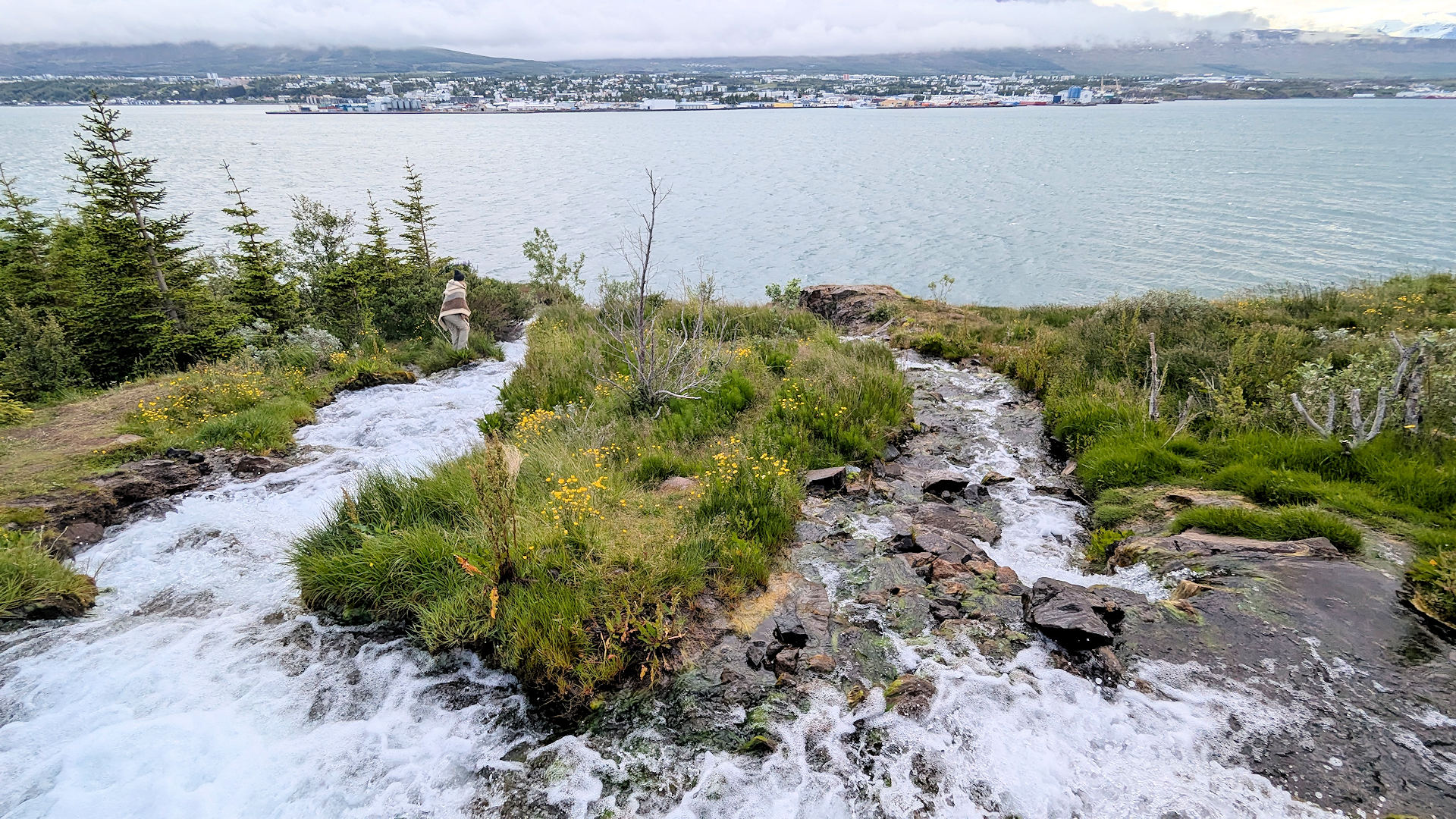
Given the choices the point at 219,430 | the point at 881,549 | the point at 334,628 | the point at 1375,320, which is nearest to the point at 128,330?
the point at 219,430

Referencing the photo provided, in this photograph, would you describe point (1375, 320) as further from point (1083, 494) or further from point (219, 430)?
point (219, 430)

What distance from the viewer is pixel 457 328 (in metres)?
15.3

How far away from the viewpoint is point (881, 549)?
6.25 metres

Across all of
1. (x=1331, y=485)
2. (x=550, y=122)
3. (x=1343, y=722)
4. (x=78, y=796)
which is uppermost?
(x=550, y=122)

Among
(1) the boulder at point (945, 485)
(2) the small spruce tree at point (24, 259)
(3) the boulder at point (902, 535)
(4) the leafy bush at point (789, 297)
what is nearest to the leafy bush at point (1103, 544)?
(1) the boulder at point (945, 485)

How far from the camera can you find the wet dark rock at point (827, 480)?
7.58 metres

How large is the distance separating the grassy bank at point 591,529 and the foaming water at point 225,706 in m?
0.40

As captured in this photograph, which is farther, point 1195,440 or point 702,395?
point 702,395

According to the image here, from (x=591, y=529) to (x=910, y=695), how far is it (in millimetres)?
3087

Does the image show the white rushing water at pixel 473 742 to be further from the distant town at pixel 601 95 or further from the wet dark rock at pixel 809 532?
the distant town at pixel 601 95

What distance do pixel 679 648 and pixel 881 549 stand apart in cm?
246

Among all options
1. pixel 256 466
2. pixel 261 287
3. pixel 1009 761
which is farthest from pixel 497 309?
pixel 1009 761

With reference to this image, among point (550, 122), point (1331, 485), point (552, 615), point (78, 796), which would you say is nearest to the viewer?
point (78, 796)

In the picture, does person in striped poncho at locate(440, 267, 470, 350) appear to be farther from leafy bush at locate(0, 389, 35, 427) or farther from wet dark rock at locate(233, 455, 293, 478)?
leafy bush at locate(0, 389, 35, 427)
